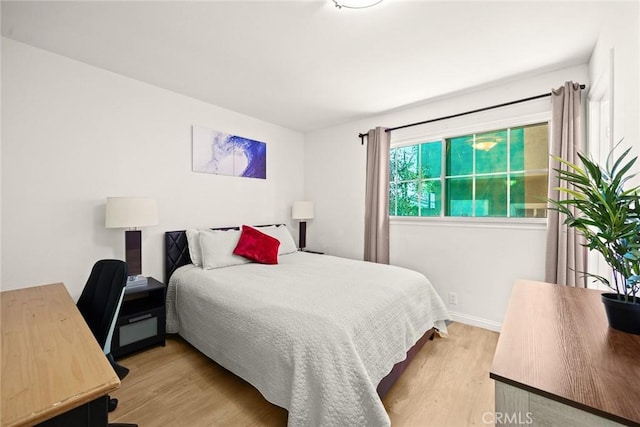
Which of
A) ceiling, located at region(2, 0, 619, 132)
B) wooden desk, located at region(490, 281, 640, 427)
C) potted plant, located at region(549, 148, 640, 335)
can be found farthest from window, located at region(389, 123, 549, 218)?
wooden desk, located at region(490, 281, 640, 427)

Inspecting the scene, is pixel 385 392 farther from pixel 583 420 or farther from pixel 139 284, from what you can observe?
pixel 139 284

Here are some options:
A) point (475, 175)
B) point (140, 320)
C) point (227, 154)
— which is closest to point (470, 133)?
point (475, 175)

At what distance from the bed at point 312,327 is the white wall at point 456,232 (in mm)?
748

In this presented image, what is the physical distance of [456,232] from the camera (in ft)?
9.96

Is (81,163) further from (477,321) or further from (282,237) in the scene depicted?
(477,321)

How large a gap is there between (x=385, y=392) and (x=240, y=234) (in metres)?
2.14

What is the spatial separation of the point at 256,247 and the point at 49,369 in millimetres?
2175

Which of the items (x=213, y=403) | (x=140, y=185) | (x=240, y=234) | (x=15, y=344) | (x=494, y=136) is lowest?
(x=213, y=403)

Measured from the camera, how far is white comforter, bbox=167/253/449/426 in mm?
1377

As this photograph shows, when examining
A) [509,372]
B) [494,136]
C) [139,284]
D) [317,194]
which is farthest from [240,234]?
[494,136]

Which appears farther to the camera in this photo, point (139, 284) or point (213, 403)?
point (139, 284)

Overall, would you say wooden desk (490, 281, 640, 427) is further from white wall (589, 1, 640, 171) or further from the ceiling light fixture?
the ceiling light fixture

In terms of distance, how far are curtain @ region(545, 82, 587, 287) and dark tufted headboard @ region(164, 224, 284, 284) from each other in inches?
142

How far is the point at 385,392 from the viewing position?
1772mm
